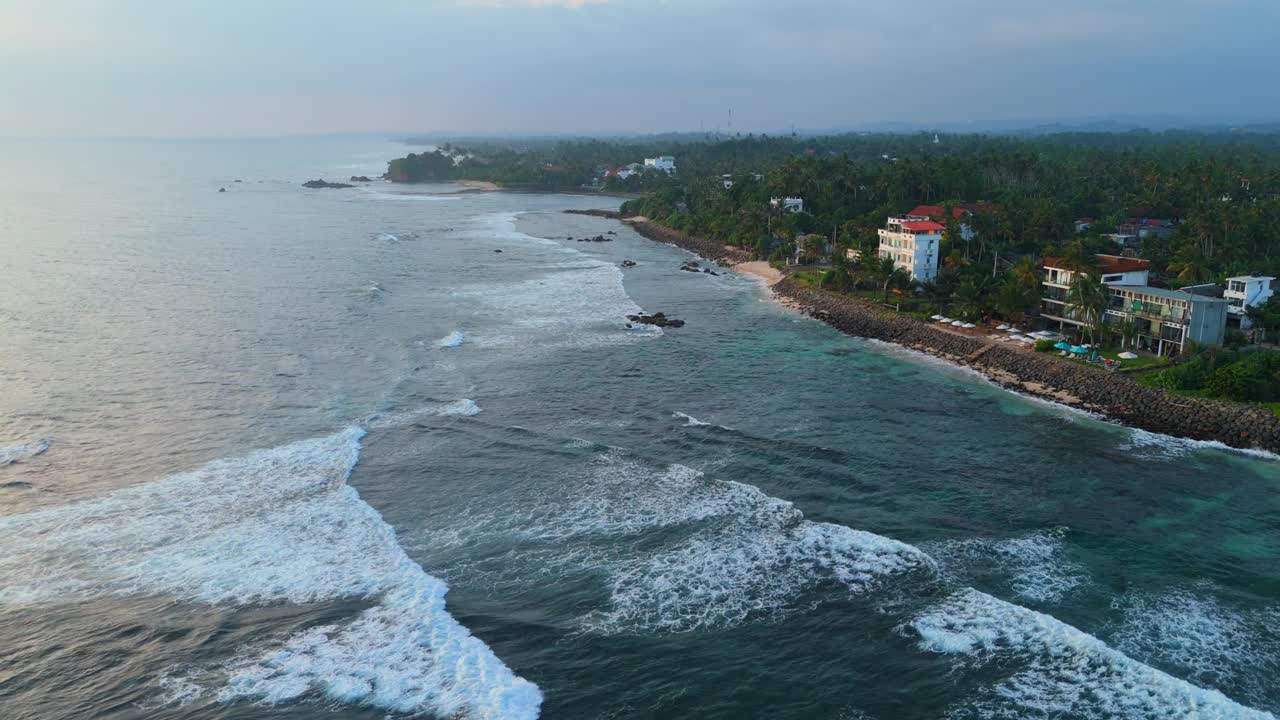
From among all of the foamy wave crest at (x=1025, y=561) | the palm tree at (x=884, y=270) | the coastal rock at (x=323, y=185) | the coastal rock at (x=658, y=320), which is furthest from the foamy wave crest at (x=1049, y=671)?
the coastal rock at (x=323, y=185)

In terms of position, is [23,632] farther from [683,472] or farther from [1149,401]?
[1149,401]

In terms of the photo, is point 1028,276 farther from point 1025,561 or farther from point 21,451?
point 21,451

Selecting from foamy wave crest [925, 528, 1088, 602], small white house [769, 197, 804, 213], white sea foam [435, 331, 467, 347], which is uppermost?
small white house [769, 197, 804, 213]

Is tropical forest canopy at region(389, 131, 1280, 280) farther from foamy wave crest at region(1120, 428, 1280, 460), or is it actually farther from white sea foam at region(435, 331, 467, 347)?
white sea foam at region(435, 331, 467, 347)

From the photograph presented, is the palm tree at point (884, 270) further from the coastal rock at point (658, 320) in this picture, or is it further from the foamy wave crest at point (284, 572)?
the foamy wave crest at point (284, 572)

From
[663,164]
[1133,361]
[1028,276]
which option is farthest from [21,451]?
[663,164]

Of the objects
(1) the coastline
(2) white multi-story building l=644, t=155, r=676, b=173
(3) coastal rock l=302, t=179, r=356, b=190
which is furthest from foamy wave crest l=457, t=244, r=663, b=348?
(3) coastal rock l=302, t=179, r=356, b=190
